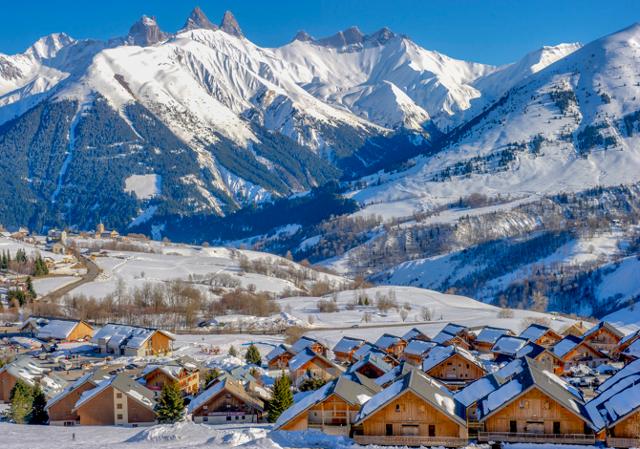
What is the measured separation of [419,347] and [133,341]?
27791 millimetres

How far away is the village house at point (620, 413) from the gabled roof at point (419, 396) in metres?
5.65

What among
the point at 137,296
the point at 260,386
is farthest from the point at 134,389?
the point at 137,296

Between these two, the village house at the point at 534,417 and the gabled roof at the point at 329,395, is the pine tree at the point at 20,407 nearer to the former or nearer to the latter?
the gabled roof at the point at 329,395

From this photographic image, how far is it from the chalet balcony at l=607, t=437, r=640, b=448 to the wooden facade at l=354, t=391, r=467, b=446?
5.75 metres

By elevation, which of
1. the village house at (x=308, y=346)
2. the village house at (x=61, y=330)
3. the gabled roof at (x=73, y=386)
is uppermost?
the village house at (x=61, y=330)

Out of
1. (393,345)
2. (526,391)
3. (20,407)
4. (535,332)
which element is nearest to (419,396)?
(526,391)

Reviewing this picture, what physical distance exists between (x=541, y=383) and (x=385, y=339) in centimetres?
4144

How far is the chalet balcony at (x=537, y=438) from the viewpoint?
34281 mm

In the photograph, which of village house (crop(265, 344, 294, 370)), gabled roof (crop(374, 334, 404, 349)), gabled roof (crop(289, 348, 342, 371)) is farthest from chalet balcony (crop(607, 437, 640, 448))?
gabled roof (crop(374, 334, 404, 349))

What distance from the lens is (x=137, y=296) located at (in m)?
118

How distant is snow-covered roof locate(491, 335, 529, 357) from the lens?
224 feet

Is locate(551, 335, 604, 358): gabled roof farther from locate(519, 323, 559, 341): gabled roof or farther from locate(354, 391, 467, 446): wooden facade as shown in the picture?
locate(354, 391, 467, 446): wooden facade

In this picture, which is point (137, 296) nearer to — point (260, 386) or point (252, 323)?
point (252, 323)

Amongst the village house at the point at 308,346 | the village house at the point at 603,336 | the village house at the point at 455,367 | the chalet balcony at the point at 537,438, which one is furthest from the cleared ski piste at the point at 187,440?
the village house at the point at 603,336
